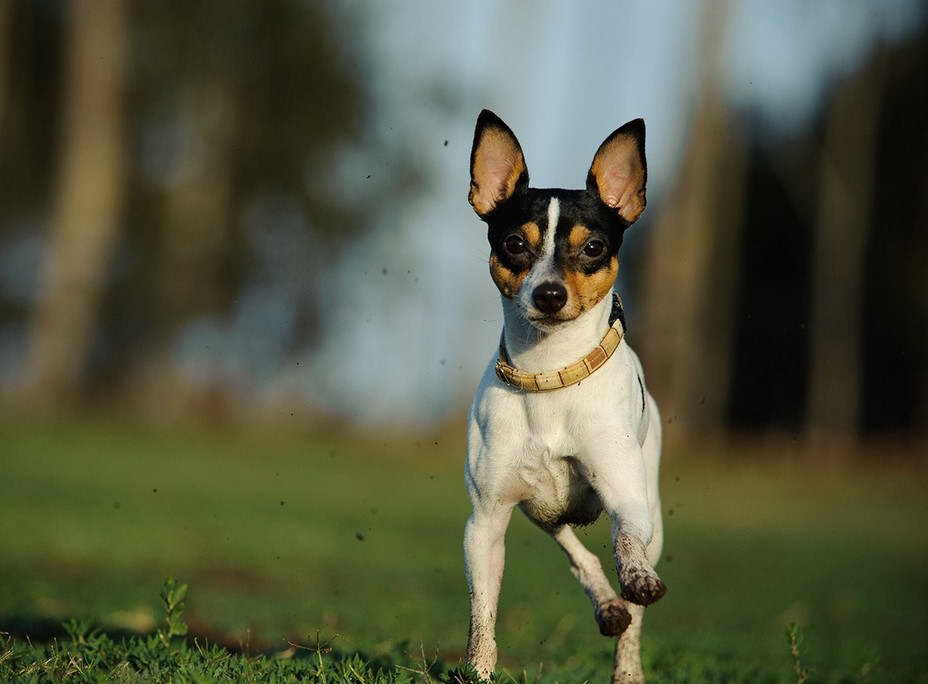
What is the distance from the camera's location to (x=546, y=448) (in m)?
4.92

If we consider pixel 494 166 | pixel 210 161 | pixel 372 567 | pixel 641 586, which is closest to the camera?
pixel 641 586

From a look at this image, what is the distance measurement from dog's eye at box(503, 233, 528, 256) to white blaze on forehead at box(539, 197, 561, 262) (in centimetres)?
8

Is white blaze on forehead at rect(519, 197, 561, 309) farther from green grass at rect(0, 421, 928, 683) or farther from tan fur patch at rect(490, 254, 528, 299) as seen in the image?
green grass at rect(0, 421, 928, 683)

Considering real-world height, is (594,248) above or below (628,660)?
above

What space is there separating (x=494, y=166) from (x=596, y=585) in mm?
1708

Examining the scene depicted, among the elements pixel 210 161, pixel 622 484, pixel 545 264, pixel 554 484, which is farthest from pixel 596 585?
pixel 210 161

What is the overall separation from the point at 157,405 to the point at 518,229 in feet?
99.0

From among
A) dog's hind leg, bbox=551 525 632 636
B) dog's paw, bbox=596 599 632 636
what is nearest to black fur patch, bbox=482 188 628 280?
dog's hind leg, bbox=551 525 632 636

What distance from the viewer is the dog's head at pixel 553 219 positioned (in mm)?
4887

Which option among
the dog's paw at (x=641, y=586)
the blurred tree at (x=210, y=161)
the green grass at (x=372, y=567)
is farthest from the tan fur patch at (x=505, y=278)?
the blurred tree at (x=210, y=161)

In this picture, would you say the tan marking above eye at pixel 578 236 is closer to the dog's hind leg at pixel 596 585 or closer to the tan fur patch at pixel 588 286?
the tan fur patch at pixel 588 286

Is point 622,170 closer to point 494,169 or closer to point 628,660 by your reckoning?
point 494,169

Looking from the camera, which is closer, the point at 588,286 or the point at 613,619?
the point at 613,619

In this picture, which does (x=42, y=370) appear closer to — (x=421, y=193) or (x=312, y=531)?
(x=421, y=193)
